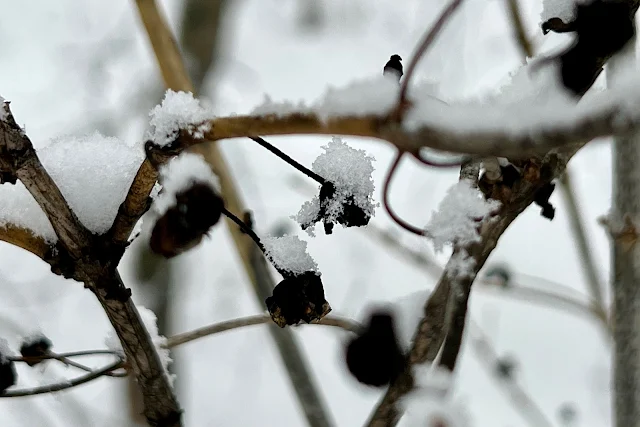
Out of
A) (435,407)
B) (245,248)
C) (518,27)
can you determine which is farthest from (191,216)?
(518,27)

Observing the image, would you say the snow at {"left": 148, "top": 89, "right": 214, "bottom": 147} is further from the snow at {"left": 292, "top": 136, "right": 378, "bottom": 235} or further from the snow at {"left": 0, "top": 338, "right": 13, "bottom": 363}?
the snow at {"left": 0, "top": 338, "right": 13, "bottom": 363}

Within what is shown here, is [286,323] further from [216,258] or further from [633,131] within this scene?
[216,258]

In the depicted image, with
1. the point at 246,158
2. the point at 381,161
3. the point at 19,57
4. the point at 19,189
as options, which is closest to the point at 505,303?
the point at 381,161

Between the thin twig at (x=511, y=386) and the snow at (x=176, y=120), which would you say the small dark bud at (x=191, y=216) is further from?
the thin twig at (x=511, y=386)

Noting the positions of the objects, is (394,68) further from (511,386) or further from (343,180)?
(511,386)

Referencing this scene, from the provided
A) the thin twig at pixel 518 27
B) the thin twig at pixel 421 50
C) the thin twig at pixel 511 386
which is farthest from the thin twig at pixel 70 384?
the thin twig at pixel 511 386

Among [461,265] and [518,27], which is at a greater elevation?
[518,27]
